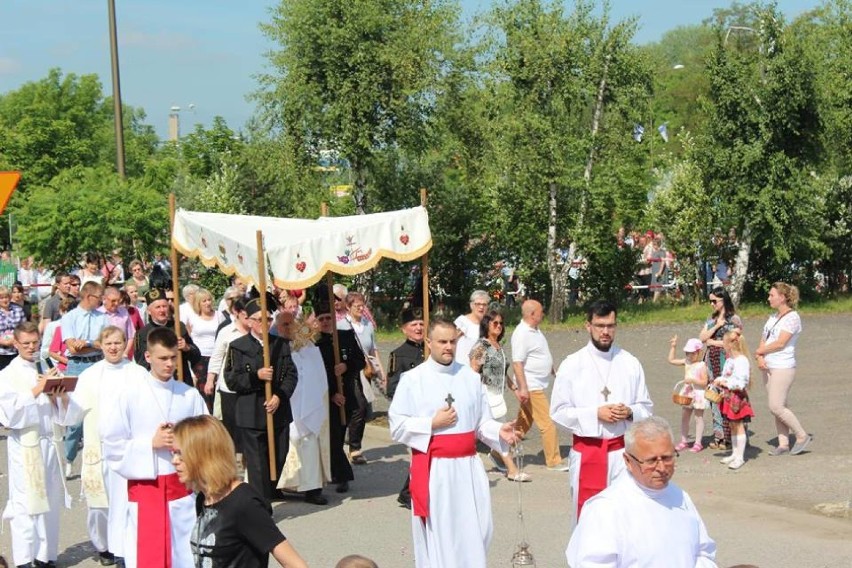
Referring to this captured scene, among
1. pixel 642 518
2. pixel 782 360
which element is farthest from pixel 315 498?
pixel 642 518

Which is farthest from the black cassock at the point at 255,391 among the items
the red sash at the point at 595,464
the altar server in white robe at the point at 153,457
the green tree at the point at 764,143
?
the green tree at the point at 764,143

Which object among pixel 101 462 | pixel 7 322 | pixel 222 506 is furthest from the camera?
pixel 7 322

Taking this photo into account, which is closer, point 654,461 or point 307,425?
point 654,461

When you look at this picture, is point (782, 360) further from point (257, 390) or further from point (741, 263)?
point (741, 263)

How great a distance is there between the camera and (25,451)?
9352 millimetres

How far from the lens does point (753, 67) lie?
2517 cm

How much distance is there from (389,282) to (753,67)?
8.25 m

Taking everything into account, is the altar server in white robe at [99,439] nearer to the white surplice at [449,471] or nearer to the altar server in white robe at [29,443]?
the altar server in white robe at [29,443]

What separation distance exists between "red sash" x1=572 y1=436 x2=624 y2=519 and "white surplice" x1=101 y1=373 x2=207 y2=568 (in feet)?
7.99

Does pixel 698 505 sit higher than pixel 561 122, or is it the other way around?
pixel 561 122

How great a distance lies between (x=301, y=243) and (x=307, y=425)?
5.67 ft

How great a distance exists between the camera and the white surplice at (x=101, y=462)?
8.41 m

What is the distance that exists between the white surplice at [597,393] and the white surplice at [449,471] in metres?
0.57

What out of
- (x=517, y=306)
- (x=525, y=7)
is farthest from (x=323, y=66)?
(x=517, y=306)
